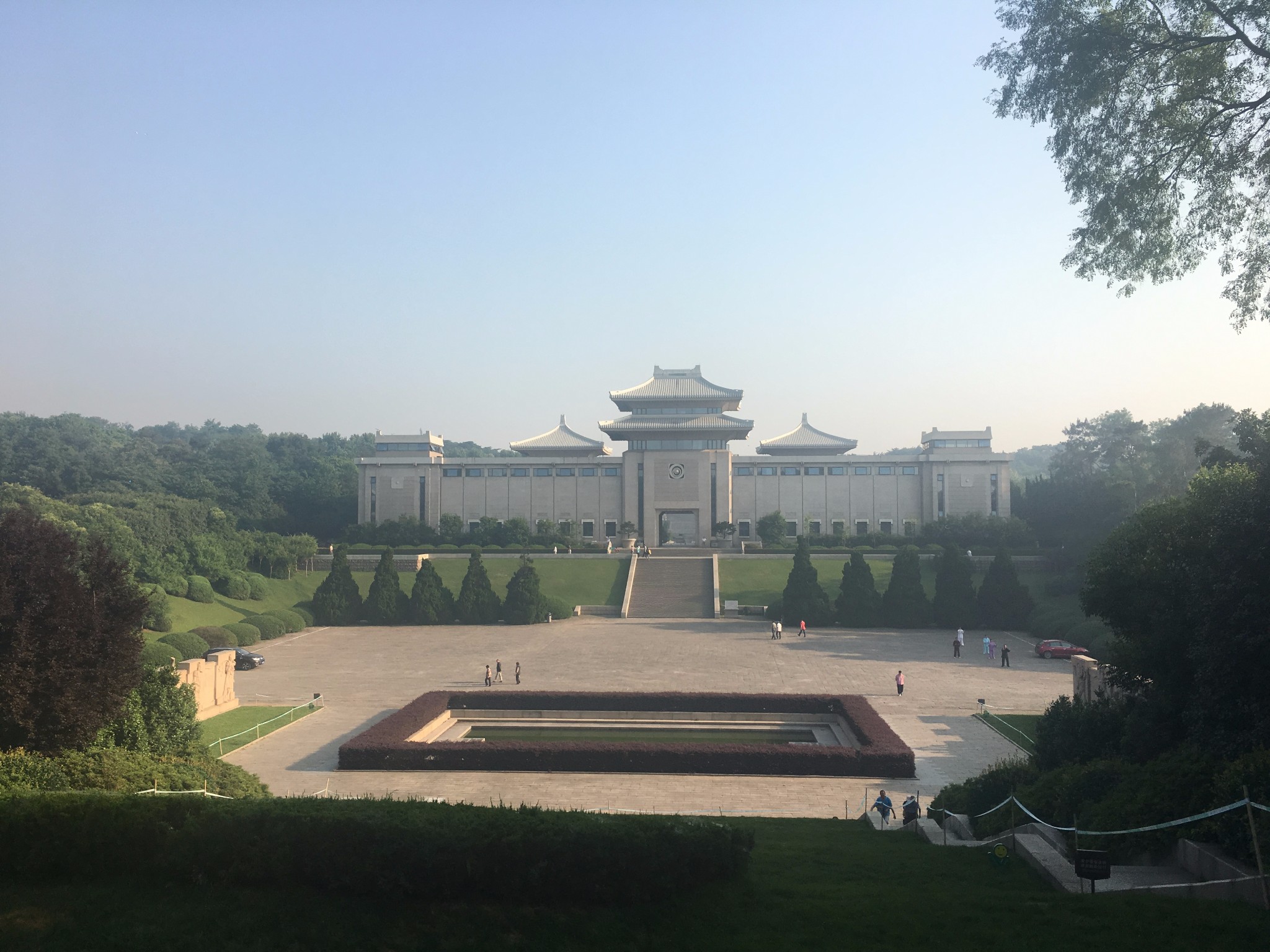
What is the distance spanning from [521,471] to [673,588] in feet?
68.0

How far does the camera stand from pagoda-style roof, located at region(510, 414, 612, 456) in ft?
199

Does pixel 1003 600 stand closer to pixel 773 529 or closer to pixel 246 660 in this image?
pixel 773 529

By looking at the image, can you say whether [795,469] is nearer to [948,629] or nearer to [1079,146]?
[948,629]

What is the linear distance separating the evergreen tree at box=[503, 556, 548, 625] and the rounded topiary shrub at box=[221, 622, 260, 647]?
31.0 feet

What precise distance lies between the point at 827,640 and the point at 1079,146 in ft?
74.6

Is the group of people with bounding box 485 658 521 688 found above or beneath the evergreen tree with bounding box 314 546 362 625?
beneath

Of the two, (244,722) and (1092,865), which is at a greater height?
(1092,865)

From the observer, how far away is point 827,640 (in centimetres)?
3123

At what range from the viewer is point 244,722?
65.3 ft

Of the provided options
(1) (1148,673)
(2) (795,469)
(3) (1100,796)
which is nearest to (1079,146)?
(1) (1148,673)

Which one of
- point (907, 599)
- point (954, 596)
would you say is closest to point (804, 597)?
point (907, 599)

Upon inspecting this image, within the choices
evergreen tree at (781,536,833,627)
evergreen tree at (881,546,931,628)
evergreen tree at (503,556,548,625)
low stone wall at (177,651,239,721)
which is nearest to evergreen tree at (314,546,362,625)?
evergreen tree at (503,556,548,625)

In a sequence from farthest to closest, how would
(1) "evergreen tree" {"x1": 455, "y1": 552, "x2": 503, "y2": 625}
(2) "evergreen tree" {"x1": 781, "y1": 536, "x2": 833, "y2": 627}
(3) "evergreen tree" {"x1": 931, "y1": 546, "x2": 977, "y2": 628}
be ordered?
(1) "evergreen tree" {"x1": 455, "y1": 552, "x2": 503, "y2": 625}
(2) "evergreen tree" {"x1": 781, "y1": 536, "x2": 833, "y2": 627}
(3) "evergreen tree" {"x1": 931, "y1": 546, "x2": 977, "y2": 628}

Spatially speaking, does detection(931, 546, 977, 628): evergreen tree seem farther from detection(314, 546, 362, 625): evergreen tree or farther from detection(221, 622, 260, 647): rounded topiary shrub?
detection(221, 622, 260, 647): rounded topiary shrub
